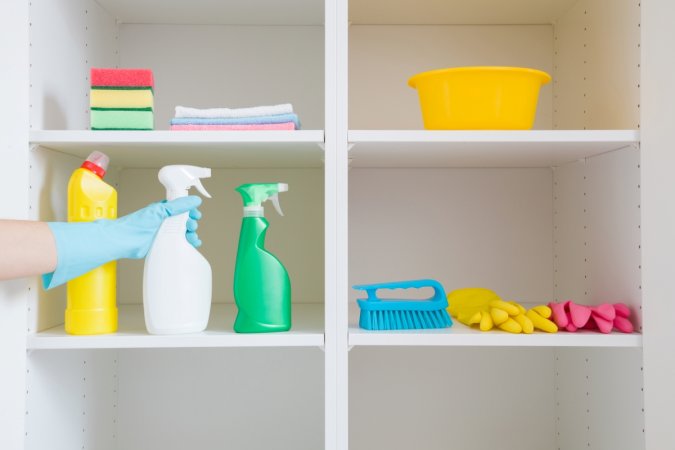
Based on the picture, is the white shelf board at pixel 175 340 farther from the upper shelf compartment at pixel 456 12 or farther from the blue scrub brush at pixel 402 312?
the upper shelf compartment at pixel 456 12

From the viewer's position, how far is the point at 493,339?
3.67ft

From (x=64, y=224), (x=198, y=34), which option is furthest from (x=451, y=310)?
(x=198, y=34)

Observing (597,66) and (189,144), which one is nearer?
(189,144)

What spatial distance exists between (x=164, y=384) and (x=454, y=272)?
78cm

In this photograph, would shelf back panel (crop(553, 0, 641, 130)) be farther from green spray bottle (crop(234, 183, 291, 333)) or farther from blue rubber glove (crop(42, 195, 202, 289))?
blue rubber glove (crop(42, 195, 202, 289))

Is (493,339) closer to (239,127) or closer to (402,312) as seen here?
(402,312)

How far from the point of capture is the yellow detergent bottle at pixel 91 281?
3.68 feet

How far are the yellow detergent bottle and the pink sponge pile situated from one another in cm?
83

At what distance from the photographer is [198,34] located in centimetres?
159

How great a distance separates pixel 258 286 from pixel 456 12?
840mm

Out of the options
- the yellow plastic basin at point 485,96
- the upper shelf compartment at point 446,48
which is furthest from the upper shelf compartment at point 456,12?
the yellow plastic basin at point 485,96

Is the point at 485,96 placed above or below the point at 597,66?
below

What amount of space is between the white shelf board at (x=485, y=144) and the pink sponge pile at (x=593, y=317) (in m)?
0.30

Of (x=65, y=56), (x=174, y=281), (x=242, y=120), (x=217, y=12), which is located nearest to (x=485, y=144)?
(x=242, y=120)
